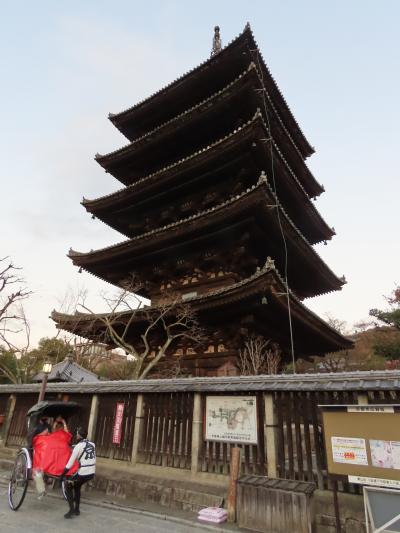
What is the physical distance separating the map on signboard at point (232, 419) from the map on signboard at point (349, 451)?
1.74 metres

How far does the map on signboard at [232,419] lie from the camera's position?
255 inches

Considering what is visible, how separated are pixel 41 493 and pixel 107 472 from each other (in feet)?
6.04

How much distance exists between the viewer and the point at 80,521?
559 cm

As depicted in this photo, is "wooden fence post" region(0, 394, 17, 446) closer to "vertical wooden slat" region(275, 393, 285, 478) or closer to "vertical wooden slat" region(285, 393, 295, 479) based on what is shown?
"vertical wooden slat" region(275, 393, 285, 478)

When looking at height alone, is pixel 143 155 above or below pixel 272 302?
above

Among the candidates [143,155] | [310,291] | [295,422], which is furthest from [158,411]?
[143,155]

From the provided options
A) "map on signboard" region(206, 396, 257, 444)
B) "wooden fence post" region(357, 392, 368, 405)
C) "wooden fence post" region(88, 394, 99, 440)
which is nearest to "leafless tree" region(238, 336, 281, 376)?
"map on signboard" region(206, 396, 257, 444)

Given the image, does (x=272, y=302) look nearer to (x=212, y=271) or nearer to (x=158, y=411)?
(x=212, y=271)

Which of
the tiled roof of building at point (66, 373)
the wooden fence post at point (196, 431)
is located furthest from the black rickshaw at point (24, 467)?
the tiled roof of building at point (66, 373)

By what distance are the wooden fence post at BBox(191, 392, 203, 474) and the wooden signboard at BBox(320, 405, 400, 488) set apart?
2.79 meters

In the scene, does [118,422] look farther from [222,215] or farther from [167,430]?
[222,215]

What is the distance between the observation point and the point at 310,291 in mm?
17656

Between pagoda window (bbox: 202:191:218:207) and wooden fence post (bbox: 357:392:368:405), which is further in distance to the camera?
pagoda window (bbox: 202:191:218:207)

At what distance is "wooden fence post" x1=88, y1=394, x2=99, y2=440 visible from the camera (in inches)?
332
